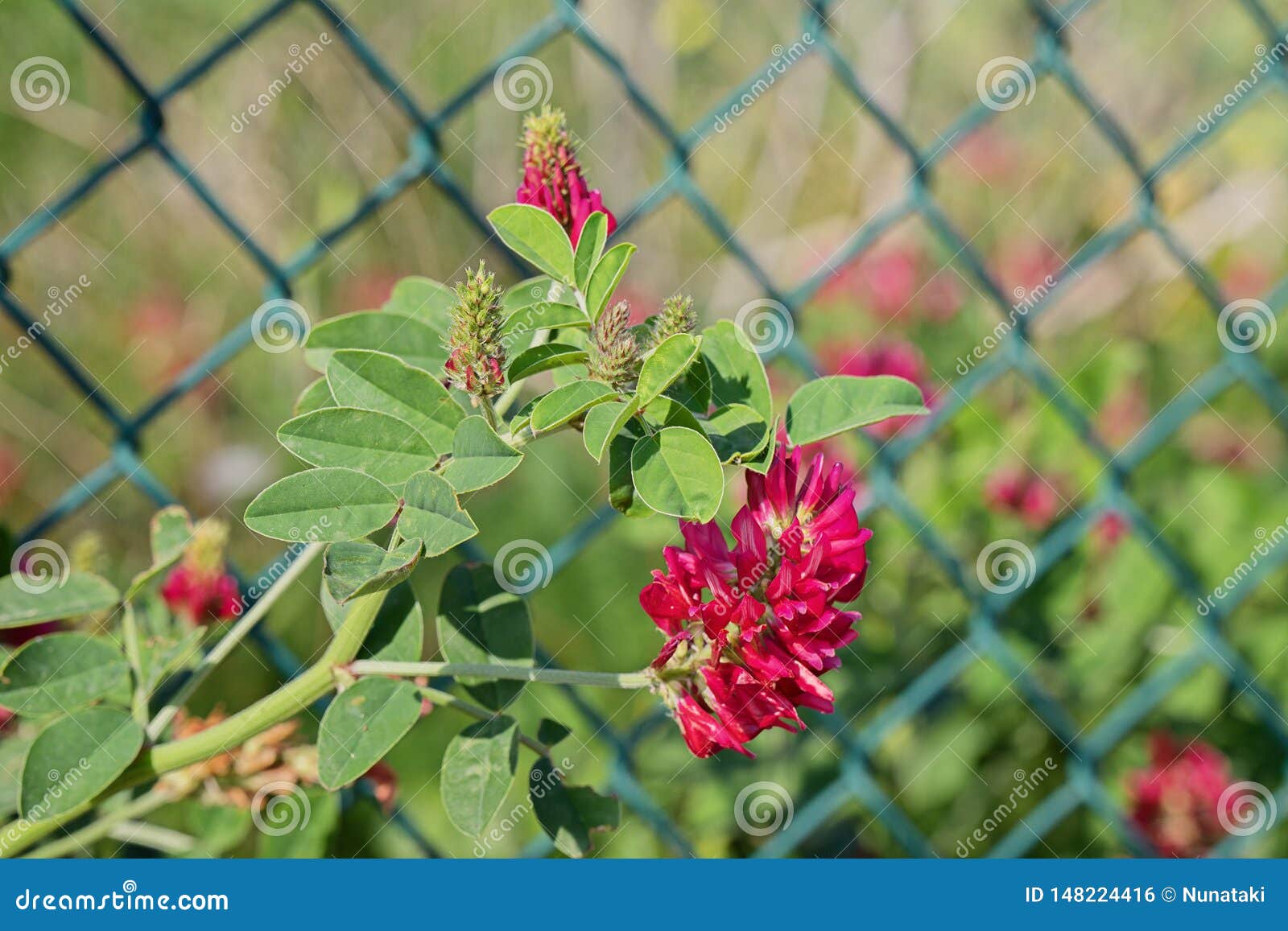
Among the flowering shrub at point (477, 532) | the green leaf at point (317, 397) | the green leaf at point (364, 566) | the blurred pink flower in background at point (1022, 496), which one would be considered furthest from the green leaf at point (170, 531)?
the blurred pink flower in background at point (1022, 496)

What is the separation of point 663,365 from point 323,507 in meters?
0.14

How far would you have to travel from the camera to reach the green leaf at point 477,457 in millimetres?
429

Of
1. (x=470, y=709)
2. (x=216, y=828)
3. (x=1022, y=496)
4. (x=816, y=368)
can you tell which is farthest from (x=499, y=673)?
(x=1022, y=496)

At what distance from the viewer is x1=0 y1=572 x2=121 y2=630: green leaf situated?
0.60m

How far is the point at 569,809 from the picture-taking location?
592mm

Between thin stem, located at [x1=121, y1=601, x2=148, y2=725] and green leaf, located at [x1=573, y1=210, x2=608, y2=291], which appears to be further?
thin stem, located at [x1=121, y1=601, x2=148, y2=725]

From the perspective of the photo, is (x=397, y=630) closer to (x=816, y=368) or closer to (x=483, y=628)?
(x=483, y=628)

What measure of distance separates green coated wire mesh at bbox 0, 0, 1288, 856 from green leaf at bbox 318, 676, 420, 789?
27 cm

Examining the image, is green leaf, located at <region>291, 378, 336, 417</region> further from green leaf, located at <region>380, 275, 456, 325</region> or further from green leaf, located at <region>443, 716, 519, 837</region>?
green leaf, located at <region>443, 716, 519, 837</region>

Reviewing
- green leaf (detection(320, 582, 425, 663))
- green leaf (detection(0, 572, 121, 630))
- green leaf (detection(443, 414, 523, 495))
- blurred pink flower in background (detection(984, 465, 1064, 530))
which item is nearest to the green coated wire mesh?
blurred pink flower in background (detection(984, 465, 1064, 530))

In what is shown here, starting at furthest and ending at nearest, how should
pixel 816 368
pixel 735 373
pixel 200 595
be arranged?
pixel 816 368 < pixel 200 595 < pixel 735 373

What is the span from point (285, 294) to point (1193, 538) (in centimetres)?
101

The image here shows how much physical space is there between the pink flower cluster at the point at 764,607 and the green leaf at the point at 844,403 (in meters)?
0.02

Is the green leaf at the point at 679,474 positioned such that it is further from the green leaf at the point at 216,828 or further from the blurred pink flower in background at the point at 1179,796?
the blurred pink flower in background at the point at 1179,796
